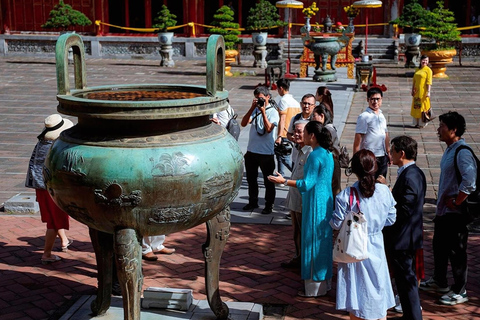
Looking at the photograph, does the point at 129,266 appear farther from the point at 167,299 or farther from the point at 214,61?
the point at 214,61

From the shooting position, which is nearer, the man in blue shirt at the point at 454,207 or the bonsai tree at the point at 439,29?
the man in blue shirt at the point at 454,207

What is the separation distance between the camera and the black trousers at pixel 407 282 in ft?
17.8

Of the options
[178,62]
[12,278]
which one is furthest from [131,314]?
[178,62]

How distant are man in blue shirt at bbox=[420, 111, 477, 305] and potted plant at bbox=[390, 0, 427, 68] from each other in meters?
17.8

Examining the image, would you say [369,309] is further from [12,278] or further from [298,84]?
[298,84]

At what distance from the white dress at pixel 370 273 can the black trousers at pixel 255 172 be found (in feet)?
11.0

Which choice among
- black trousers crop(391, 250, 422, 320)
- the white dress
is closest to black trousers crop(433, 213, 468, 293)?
black trousers crop(391, 250, 422, 320)

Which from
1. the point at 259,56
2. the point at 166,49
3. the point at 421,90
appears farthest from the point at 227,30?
the point at 421,90

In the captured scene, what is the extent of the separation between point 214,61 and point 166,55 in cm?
2134

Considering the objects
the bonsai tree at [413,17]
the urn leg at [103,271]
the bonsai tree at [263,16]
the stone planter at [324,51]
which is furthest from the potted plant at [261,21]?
the urn leg at [103,271]

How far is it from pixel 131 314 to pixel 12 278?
2.30 m

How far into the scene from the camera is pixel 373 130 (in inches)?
322

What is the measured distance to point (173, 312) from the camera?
5.71 m

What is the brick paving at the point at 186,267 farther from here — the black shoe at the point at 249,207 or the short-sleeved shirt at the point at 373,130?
the short-sleeved shirt at the point at 373,130
